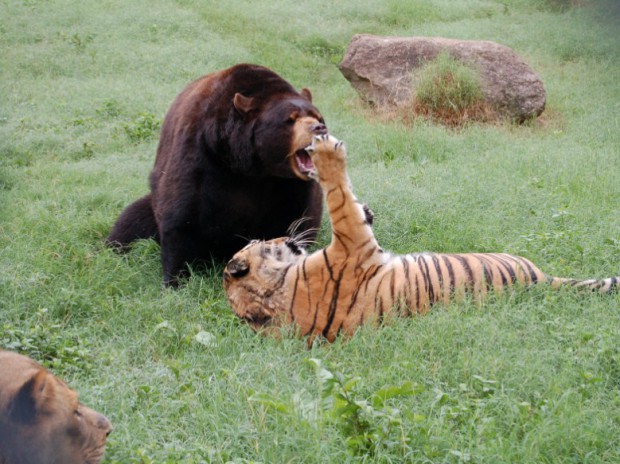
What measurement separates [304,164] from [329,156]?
0.70m

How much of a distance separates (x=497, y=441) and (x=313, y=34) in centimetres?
1404

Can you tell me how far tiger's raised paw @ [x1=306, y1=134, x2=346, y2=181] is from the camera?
202 inches

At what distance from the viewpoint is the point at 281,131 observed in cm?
576

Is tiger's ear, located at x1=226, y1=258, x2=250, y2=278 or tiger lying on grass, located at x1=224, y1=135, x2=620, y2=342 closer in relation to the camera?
tiger lying on grass, located at x1=224, y1=135, x2=620, y2=342

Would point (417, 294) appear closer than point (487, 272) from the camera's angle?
Yes

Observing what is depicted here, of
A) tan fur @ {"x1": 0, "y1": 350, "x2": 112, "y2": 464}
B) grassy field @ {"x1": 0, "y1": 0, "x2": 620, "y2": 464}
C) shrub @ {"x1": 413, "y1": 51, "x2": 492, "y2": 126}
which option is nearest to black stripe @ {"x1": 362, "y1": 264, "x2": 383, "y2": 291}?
grassy field @ {"x1": 0, "y1": 0, "x2": 620, "y2": 464}

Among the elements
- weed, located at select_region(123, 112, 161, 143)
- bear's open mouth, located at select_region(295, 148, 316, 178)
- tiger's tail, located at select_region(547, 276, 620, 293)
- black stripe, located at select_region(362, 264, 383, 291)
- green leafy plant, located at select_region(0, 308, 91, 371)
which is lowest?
weed, located at select_region(123, 112, 161, 143)

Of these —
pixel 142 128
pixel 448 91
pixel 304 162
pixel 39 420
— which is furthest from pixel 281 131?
pixel 142 128

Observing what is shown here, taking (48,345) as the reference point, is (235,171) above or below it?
above

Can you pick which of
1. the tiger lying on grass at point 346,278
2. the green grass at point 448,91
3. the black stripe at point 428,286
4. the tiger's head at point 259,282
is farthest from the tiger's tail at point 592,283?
the green grass at point 448,91

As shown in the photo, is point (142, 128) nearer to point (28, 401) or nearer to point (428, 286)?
Answer: point (428, 286)

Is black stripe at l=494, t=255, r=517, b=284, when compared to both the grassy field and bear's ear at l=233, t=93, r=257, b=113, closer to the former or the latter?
the grassy field

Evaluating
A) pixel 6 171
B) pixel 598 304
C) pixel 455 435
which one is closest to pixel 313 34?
pixel 6 171

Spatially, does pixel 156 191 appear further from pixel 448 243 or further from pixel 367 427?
pixel 367 427
